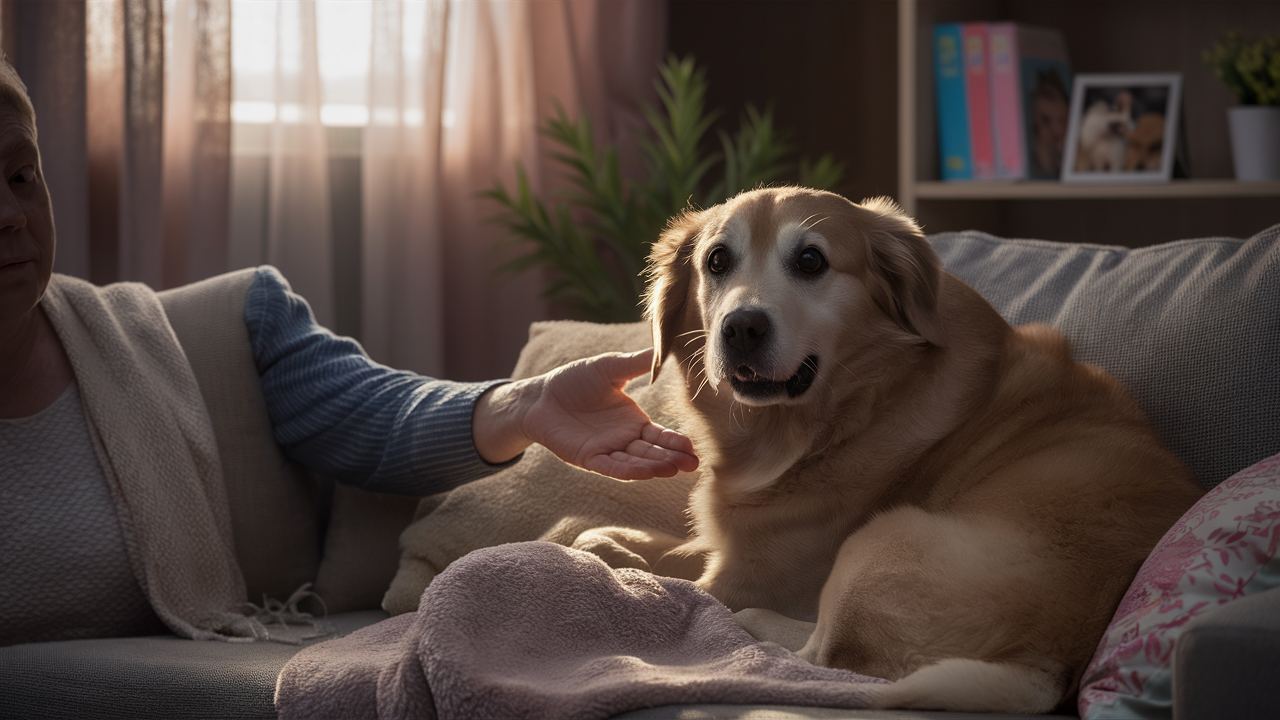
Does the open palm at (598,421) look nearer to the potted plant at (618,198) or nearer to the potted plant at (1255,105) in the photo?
the potted plant at (618,198)

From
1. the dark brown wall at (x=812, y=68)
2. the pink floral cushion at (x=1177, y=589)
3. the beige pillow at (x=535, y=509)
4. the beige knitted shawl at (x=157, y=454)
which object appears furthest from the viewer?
the dark brown wall at (x=812, y=68)

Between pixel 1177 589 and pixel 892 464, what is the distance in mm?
453

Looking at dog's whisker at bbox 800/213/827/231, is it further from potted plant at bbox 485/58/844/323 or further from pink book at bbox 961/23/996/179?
pink book at bbox 961/23/996/179

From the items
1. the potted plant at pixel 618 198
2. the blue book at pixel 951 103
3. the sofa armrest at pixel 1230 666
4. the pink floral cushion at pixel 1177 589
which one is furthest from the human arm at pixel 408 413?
the blue book at pixel 951 103

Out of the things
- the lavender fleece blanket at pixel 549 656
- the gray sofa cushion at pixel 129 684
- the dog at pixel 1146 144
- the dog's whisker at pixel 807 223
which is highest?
the dog at pixel 1146 144

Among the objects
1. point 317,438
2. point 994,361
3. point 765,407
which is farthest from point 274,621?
point 994,361

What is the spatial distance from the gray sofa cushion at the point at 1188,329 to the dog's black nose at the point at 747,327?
0.48m

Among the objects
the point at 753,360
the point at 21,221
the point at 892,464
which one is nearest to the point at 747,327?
the point at 753,360

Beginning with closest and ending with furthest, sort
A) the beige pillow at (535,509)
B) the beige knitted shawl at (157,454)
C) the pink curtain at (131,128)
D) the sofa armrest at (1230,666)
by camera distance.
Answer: the sofa armrest at (1230,666) < the beige knitted shawl at (157,454) < the beige pillow at (535,509) < the pink curtain at (131,128)

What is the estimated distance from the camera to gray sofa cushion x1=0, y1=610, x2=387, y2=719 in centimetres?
126

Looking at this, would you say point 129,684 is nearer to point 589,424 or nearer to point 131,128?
point 589,424

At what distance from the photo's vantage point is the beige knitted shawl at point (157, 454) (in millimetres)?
1474

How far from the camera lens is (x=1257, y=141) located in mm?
2613

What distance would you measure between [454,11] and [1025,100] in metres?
1.73
